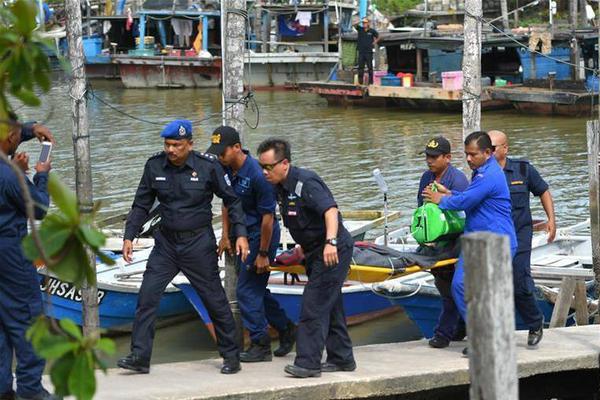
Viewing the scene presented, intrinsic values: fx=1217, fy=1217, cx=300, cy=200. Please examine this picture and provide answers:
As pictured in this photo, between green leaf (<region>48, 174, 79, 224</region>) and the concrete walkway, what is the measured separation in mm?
3863

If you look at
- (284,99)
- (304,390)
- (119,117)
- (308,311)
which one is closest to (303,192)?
(308,311)

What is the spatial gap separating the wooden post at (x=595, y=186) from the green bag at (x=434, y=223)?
2.50m

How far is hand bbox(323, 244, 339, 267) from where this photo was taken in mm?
7211

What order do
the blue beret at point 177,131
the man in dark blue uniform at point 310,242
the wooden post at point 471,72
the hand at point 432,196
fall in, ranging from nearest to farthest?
the man in dark blue uniform at point 310,242, the blue beret at point 177,131, the hand at point 432,196, the wooden post at point 471,72

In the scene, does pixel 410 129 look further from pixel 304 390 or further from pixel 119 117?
pixel 304 390

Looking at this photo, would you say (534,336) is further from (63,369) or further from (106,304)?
(106,304)

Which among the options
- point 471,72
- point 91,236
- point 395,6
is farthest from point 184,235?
point 395,6

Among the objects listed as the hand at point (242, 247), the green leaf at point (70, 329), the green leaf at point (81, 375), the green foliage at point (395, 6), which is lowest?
the hand at point (242, 247)

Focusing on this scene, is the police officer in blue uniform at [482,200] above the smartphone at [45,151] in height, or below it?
below

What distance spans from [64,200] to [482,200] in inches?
194

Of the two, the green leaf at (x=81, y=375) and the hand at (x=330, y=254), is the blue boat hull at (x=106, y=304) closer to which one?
the hand at (x=330, y=254)

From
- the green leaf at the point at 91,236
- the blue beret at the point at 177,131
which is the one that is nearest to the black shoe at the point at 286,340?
the blue beret at the point at 177,131

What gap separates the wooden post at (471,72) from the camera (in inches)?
437

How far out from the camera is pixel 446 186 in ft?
27.5
